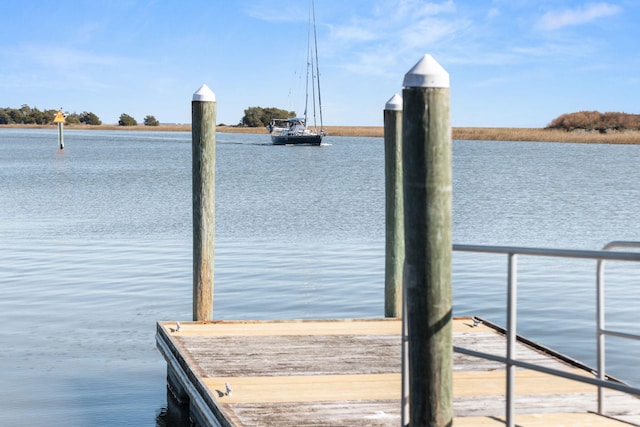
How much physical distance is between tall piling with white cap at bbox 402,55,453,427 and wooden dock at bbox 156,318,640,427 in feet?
4.69

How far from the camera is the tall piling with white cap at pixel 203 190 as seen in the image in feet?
31.6

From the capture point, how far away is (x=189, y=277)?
54.5ft

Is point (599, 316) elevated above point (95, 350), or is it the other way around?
point (599, 316)

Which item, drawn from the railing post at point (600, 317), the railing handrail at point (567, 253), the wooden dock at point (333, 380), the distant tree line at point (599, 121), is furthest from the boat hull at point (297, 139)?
the railing handrail at point (567, 253)

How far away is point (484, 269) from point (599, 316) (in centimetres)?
1150

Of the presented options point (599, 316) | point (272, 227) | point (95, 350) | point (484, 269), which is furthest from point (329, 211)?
point (599, 316)

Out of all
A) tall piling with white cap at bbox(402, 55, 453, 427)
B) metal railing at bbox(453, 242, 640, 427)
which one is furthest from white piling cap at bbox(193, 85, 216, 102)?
tall piling with white cap at bbox(402, 55, 453, 427)

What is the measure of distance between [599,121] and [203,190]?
105636 mm

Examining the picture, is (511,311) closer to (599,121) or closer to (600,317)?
(600,317)

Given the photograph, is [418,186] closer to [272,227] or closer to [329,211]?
[272,227]

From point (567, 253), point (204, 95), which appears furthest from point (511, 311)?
point (204, 95)

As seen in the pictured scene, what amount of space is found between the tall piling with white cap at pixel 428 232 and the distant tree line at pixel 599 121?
355ft

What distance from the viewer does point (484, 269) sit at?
1738 cm

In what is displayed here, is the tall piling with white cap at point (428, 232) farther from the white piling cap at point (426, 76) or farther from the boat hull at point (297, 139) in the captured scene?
the boat hull at point (297, 139)
